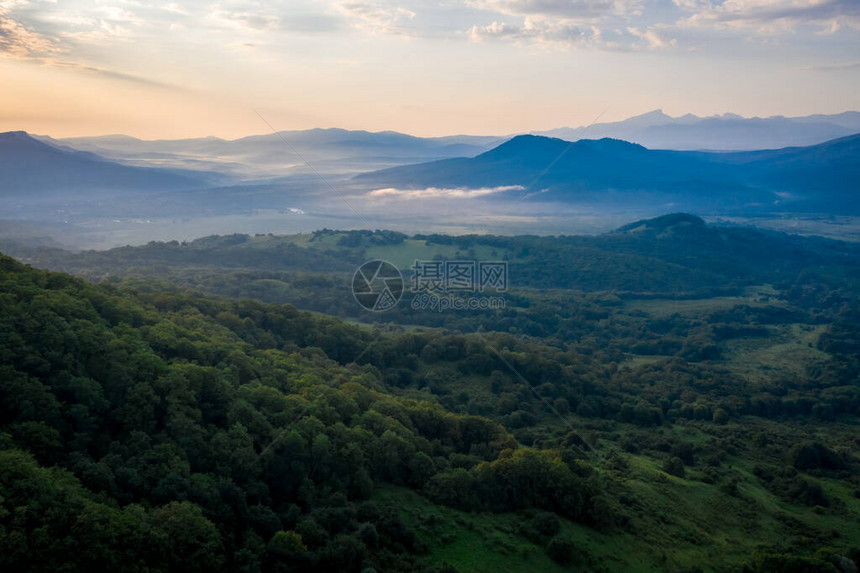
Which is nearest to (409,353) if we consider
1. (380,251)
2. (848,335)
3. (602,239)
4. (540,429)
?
(540,429)

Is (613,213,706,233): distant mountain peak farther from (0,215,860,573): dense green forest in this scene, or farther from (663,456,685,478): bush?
(663,456,685,478): bush

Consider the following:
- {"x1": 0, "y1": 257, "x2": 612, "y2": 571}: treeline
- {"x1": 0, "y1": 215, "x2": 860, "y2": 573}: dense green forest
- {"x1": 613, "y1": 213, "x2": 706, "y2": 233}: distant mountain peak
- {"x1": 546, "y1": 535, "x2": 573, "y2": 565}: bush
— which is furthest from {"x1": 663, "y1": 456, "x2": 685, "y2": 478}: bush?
{"x1": 613, "y1": 213, "x2": 706, "y2": 233}: distant mountain peak

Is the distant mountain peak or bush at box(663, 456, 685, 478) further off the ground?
the distant mountain peak

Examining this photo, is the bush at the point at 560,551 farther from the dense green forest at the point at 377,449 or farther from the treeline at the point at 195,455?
the treeline at the point at 195,455

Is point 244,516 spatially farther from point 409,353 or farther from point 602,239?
point 602,239

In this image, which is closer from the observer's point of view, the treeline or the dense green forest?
the treeline

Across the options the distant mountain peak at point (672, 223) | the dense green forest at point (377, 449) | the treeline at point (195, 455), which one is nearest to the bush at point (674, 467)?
the dense green forest at point (377, 449)

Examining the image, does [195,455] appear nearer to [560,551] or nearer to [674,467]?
[560,551]

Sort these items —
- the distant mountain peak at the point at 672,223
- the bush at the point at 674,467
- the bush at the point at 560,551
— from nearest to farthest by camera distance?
the bush at the point at 560,551 < the bush at the point at 674,467 < the distant mountain peak at the point at 672,223
